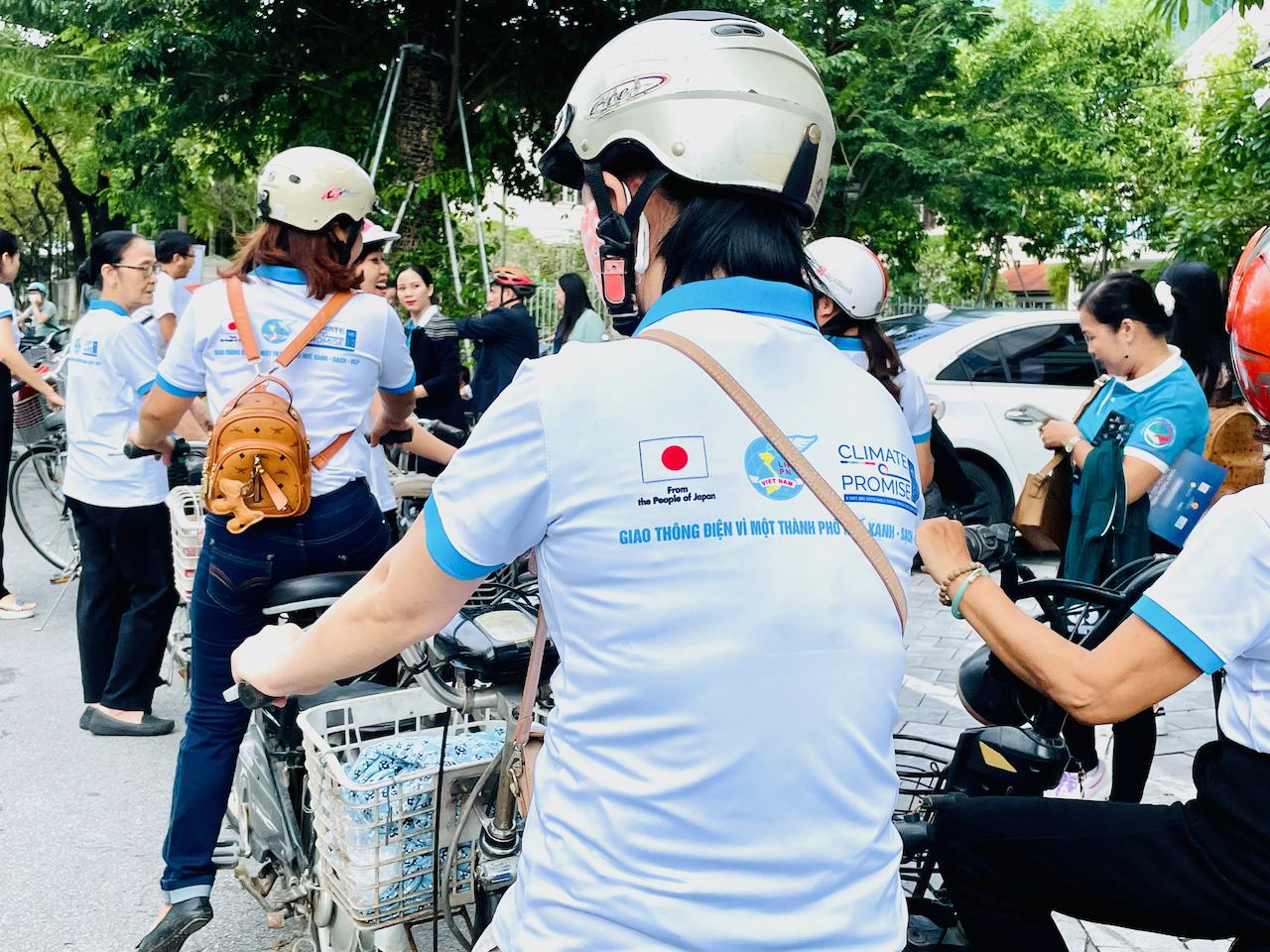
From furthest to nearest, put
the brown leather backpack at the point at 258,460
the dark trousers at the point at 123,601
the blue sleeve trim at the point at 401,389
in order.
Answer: the dark trousers at the point at 123,601 < the blue sleeve trim at the point at 401,389 < the brown leather backpack at the point at 258,460

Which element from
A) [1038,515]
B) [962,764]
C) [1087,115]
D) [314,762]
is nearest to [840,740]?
[962,764]

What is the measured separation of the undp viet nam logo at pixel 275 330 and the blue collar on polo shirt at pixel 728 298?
2011mm

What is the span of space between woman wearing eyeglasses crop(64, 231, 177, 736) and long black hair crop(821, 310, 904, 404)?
3073mm

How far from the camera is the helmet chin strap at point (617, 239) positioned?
1.64 metres

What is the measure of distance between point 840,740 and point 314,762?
4.67 ft

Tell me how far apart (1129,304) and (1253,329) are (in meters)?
2.30

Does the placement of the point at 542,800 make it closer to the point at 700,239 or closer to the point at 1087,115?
the point at 700,239

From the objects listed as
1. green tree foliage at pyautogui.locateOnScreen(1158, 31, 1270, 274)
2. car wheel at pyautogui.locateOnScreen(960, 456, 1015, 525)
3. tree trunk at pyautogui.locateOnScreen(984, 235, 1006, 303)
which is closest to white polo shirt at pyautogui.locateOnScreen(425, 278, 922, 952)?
car wheel at pyautogui.locateOnScreen(960, 456, 1015, 525)

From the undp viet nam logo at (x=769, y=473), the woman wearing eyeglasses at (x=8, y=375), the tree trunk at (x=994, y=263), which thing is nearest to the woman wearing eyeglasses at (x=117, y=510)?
the woman wearing eyeglasses at (x=8, y=375)

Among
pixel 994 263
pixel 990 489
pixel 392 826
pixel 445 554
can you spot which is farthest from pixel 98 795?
pixel 994 263

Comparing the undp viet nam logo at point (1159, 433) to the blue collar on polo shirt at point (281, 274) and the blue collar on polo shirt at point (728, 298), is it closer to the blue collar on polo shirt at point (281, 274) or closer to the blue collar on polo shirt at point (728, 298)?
the blue collar on polo shirt at point (281, 274)

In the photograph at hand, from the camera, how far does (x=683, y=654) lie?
55.1 inches

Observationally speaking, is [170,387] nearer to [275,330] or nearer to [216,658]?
[275,330]

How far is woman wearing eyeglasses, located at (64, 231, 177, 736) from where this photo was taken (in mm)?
5422
